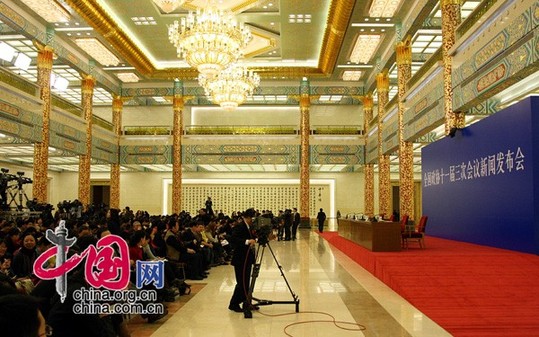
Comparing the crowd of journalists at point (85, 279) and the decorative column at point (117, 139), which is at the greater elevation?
the decorative column at point (117, 139)

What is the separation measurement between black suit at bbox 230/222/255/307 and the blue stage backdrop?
17.0 feet

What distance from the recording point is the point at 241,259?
17.9 feet

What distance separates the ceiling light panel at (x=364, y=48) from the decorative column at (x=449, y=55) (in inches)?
188

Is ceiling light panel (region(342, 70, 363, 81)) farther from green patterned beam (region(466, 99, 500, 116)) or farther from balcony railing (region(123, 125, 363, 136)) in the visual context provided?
green patterned beam (region(466, 99, 500, 116))

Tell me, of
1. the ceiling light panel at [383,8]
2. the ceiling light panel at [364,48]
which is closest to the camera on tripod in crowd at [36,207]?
the ceiling light panel at [383,8]

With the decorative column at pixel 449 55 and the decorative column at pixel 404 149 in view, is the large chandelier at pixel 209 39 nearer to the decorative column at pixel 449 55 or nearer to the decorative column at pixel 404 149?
the decorative column at pixel 449 55

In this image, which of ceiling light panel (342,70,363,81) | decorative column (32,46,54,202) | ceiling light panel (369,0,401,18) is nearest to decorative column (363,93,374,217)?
ceiling light panel (342,70,363,81)

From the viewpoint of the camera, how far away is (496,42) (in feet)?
28.7

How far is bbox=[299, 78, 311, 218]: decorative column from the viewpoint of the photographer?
21.3 m

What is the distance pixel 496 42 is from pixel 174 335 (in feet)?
24.8

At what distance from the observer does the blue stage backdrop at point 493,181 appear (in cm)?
809

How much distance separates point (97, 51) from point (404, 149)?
1116 cm

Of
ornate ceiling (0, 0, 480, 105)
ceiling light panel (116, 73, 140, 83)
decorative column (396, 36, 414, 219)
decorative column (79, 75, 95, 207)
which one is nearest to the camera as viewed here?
ornate ceiling (0, 0, 480, 105)

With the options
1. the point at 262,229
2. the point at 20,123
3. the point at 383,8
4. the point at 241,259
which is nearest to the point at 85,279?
the point at 241,259
